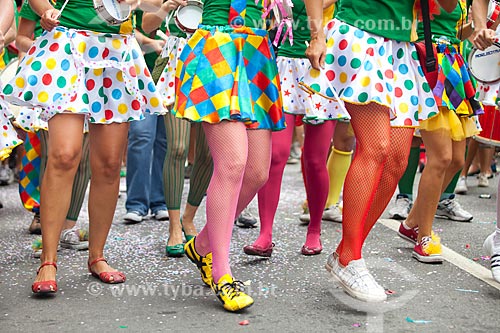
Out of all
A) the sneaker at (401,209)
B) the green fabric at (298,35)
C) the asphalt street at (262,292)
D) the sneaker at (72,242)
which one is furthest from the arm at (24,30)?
the sneaker at (401,209)

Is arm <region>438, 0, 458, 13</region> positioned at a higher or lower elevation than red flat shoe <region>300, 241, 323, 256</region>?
higher

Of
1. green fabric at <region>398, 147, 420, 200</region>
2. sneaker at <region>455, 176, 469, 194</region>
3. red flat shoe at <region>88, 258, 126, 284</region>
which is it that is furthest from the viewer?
sneaker at <region>455, 176, 469, 194</region>

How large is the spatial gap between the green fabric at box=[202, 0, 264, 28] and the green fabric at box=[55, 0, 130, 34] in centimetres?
53

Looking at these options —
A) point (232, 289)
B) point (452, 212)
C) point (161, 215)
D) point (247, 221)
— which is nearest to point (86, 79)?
point (232, 289)

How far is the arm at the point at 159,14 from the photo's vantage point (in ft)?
14.8

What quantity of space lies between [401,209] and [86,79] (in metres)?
3.17

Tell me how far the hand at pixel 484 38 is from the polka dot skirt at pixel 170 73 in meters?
1.95

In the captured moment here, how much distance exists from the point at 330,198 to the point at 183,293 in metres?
2.66

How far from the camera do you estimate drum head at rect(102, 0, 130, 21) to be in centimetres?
373

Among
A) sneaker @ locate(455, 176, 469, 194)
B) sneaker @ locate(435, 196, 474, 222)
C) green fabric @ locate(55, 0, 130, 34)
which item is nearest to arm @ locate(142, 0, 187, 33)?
green fabric @ locate(55, 0, 130, 34)

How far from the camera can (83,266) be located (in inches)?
173

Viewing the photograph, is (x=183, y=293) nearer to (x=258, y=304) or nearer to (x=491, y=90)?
(x=258, y=304)

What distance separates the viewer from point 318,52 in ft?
11.4

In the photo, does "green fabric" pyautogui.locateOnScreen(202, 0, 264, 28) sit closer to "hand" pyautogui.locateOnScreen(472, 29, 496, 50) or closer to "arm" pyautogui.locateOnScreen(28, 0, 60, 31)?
"arm" pyautogui.locateOnScreen(28, 0, 60, 31)
